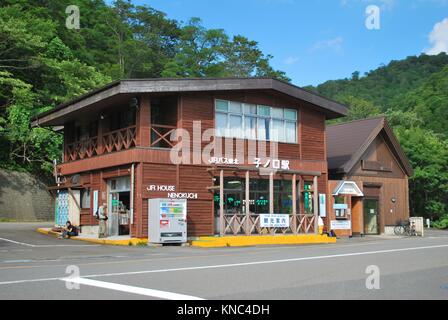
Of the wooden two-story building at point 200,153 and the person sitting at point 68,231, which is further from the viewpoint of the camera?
the person sitting at point 68,231

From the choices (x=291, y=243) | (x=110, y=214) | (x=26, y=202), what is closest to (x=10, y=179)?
(x=26, y=202)

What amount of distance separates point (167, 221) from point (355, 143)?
16518 millimetres

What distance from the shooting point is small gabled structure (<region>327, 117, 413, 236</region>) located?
101 ft

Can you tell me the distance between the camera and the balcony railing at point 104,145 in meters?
24.2

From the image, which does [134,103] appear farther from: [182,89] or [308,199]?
[308,199]

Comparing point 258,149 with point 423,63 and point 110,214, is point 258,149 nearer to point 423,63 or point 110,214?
point 110,214

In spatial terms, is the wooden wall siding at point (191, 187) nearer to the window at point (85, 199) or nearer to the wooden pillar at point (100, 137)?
the wooden pillar at point (100, 137)

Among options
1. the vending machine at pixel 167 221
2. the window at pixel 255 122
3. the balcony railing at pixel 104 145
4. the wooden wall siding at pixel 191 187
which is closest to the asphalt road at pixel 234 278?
the vending machine at pixel 167 221

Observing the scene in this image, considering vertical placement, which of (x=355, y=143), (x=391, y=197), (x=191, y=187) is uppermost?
(x=355, y=143)

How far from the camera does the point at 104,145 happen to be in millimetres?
26500

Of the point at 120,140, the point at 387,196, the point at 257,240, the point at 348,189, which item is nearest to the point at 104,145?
the point at 120,140

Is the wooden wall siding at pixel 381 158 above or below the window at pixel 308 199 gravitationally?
above
